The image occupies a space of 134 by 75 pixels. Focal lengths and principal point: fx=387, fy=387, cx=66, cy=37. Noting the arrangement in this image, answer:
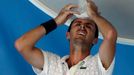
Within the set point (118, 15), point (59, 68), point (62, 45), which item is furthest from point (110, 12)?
point (59, 68)

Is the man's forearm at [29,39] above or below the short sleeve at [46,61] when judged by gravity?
above

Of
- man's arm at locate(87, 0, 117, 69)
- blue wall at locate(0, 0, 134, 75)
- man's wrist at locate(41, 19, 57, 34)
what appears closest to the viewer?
man's arm at locate(87, 0, 117, 69)

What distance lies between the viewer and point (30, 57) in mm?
1729

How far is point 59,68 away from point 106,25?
0.28 meters

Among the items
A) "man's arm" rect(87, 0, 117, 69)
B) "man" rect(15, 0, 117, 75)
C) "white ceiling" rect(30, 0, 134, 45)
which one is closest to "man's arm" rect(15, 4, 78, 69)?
"man" rect(15, 0, 117, 75)

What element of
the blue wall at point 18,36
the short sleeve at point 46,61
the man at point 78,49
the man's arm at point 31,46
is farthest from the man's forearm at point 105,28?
the blue wall at point 18,36

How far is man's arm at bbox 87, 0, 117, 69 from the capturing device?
164cm

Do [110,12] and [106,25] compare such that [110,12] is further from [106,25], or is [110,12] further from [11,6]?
A: [11,6]

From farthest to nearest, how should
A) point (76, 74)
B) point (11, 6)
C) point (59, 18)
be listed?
point (11, 6)
point (59, 18)
point (76, 74)

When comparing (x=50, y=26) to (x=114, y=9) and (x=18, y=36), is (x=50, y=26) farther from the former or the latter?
(x=114, y=9)

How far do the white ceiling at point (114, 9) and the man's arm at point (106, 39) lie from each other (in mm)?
261

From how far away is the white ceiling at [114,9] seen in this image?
1928 mm

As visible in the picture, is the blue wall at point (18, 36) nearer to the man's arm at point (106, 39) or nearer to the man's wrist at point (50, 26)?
the man's wrist at point (50, 26)

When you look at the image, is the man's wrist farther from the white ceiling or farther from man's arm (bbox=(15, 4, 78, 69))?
the white ceiling
